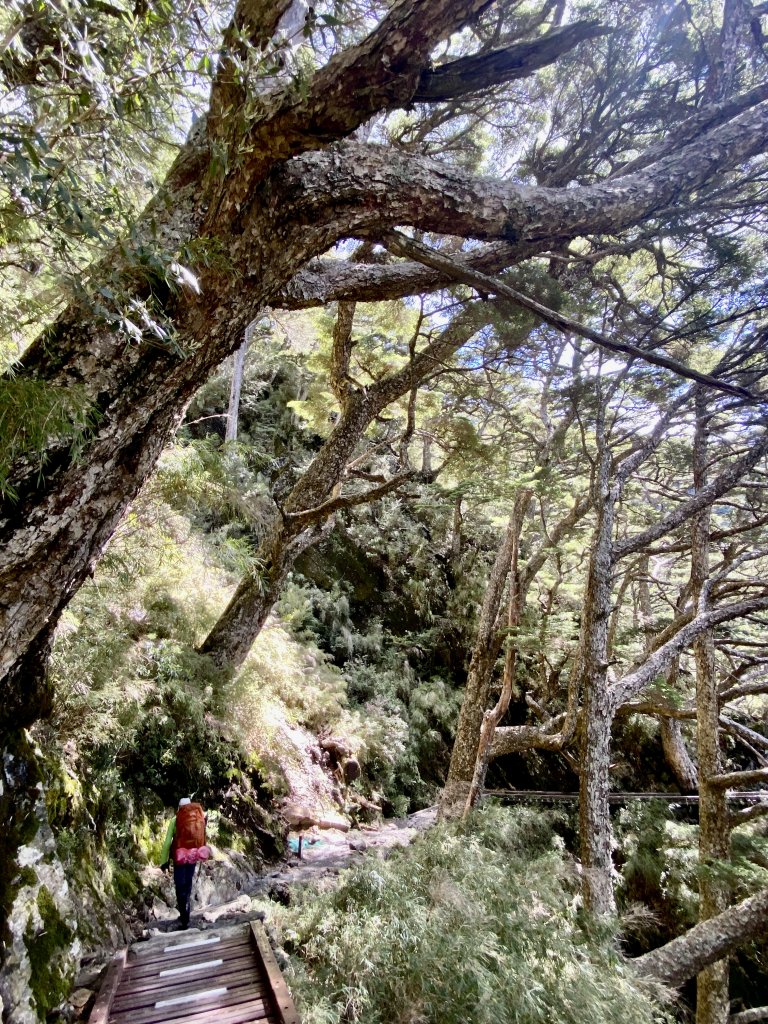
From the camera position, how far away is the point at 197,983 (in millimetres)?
3857

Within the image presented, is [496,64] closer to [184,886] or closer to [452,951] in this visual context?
[452,951]

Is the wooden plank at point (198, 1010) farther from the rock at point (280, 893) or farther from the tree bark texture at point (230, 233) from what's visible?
the tree bark texture at point (230, 233)

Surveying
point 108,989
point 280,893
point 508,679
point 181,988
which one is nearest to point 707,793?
point 508,679

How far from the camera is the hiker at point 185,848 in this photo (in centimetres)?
488

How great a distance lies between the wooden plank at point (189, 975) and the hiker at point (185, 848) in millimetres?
895

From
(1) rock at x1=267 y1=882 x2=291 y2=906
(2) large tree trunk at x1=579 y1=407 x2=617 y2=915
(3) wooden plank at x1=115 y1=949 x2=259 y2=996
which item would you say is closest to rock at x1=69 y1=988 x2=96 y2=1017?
(3) wooden plank at x1=115 y1=949 x2=259 y2=996

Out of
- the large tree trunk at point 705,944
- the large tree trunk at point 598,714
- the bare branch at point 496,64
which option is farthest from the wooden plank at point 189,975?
the bare branch at point 496,64

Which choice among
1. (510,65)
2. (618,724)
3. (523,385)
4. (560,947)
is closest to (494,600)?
(523,385)

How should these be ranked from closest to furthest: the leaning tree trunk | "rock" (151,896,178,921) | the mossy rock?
1. the mossy rock
2. "rock" (151,896,178,921)
3. the leaning tree trunk

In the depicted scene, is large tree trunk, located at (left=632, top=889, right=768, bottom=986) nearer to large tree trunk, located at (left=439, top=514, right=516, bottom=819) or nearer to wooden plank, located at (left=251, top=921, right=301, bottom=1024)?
large tree trunk, located at (left=439, top=514, right=516, bottom=819)

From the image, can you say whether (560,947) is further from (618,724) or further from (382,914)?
(618,724)

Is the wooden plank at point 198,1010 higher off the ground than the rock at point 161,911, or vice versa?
the wooden plank at point 198,1010

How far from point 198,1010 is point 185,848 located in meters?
1.50

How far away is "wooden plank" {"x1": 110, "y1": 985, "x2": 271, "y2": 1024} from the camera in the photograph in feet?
11.4
